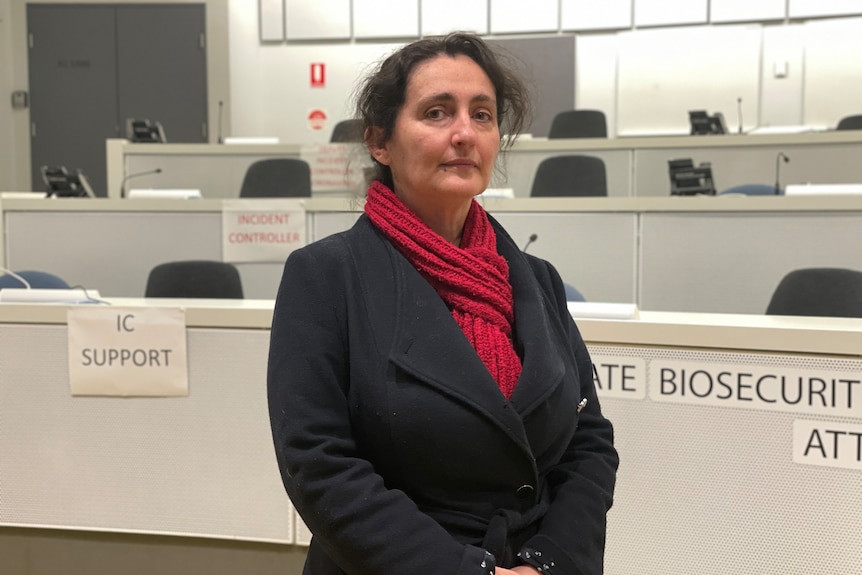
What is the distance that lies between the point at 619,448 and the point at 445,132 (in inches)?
35.9

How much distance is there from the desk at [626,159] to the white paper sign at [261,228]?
6.27ft

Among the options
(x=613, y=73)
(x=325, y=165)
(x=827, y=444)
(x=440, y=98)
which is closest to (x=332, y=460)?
(x=440, y=98)

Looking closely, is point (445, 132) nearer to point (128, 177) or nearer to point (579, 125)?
point (128, 177)

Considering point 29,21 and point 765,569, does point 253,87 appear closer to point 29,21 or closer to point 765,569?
point 29,21

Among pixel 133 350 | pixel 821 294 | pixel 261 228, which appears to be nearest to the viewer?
pixel 133 350

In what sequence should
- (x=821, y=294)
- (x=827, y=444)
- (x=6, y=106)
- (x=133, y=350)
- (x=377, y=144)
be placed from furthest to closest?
1. (x=6, y=106)
2. (x=821, y=294)
3. (x=133, y=350)
4. (x=827, y=444)
5. (x=377, y=144)

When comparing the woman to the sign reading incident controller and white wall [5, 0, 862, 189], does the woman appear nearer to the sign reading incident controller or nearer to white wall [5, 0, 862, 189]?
the sign reading incident controller

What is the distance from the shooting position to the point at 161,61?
28.5 ft

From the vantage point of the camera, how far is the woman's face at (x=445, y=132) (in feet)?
3.67

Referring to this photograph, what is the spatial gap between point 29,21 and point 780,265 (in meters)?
8.40

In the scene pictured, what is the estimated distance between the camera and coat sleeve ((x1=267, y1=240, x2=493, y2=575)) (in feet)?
3.21

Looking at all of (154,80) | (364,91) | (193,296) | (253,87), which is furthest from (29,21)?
(364,91)

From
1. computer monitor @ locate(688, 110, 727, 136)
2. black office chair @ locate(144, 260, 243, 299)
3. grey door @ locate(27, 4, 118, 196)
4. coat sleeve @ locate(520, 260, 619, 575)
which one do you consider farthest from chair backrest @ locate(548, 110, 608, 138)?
coat sleeve @ locate(520, 260, 619, 575)

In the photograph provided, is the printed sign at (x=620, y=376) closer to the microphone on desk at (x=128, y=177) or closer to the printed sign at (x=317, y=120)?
the microphone on desk at (x=128, y=177)
